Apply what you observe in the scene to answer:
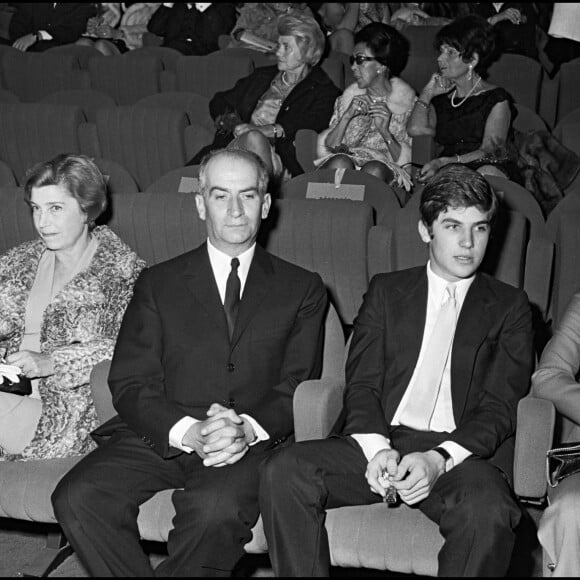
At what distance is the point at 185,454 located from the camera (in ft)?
7.70

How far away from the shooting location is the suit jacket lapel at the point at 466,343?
7.68 feet

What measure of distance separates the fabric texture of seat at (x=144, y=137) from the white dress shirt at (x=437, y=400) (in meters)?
2.35

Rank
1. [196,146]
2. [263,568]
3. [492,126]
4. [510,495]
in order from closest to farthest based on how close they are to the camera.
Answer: [510,495] < [263,568] < [492,126] < [196,146]

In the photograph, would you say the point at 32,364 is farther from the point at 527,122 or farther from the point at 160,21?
the point at 160,21

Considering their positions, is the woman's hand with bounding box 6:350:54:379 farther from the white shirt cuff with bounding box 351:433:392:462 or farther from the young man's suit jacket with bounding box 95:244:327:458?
the white shirt cuff with bounding box 351:433:392:462

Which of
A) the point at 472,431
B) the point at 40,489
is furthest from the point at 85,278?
the point at 472,431

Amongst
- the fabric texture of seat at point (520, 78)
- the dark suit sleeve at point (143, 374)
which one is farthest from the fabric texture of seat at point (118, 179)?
the fabric texture of seat at point (520, 78)

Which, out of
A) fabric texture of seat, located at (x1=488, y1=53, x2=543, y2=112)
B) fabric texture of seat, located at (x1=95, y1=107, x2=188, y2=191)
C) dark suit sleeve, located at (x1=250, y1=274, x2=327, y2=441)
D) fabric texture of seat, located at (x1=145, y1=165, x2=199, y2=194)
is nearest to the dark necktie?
dark suit sleeve, located at (x1=250, y1=274, x2=327, y2=441)

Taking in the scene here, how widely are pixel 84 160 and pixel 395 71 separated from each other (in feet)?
7.23

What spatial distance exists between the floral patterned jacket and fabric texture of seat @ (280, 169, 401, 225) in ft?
3.19

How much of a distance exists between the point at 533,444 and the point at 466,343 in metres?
0.31

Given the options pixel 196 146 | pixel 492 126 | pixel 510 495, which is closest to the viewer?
pixel 510 495

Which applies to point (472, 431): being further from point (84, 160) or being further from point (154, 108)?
point (154, 108)

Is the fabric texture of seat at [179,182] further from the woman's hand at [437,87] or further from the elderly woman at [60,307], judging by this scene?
the woman's hand at [437,87]
